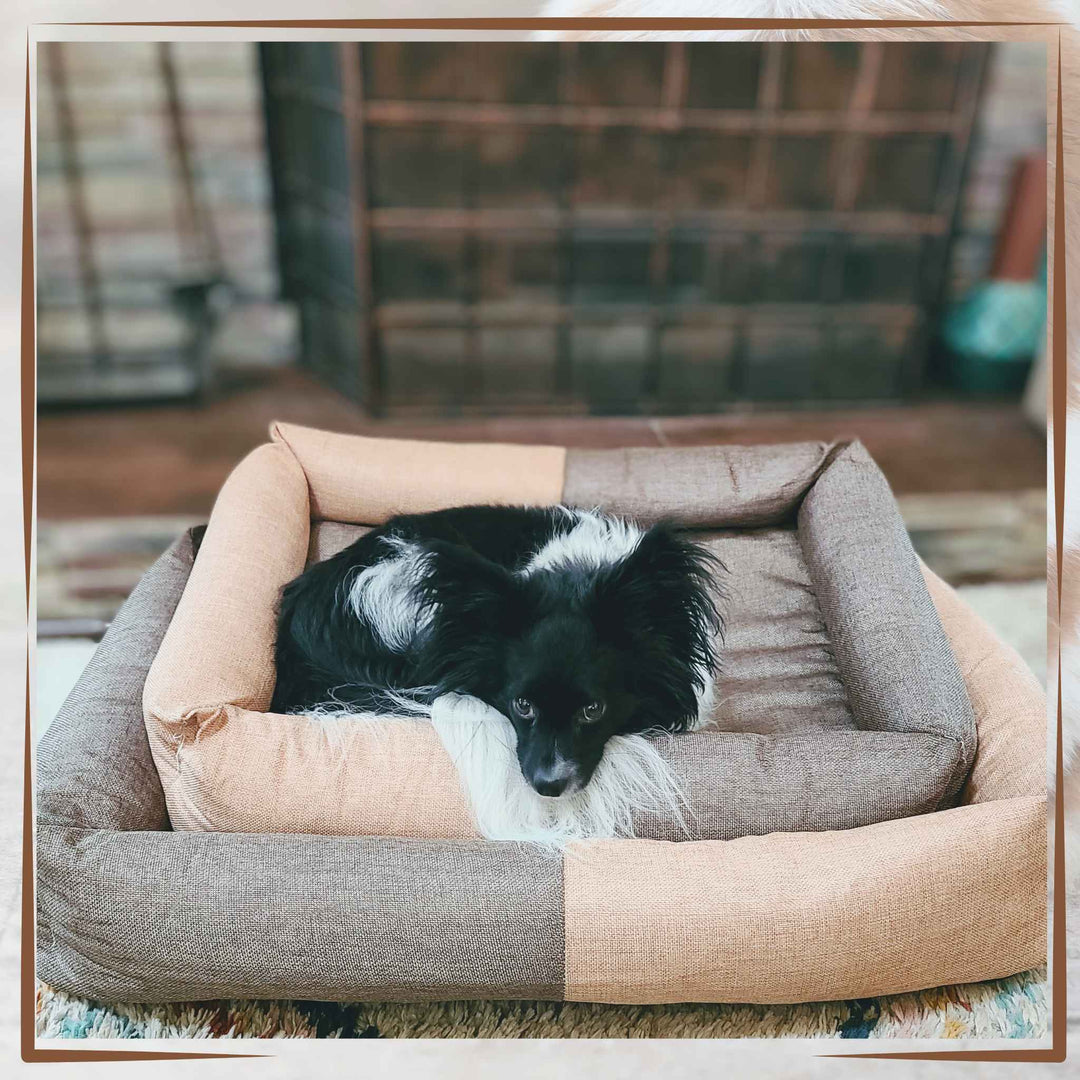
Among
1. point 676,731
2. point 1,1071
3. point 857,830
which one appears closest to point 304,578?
point 676,731

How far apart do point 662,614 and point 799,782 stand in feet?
0.98

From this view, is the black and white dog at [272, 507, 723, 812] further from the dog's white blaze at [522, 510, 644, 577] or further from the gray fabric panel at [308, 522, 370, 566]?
the gray fabric panel at [308, 522, 370, 566]

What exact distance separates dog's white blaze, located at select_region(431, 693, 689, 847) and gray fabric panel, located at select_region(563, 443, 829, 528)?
0.70 metres

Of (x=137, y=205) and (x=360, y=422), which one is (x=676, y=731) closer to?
(x=360, y=422)

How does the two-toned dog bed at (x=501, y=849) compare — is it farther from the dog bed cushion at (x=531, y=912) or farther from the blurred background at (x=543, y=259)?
the blurred background at (x=543, y=259)

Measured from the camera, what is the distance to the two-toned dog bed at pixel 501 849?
1.20 m

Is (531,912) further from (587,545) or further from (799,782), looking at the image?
(587,545)

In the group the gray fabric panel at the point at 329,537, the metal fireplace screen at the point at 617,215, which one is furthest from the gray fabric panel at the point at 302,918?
the metal fireplace screen at the point at 617,215

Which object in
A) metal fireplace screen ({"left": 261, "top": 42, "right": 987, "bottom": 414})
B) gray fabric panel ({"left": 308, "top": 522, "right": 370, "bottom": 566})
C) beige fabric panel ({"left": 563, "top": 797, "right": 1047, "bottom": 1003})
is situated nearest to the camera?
beige fabric panel ({"left": 563, "top": 797, "right": 1047, "bottom": 1003})

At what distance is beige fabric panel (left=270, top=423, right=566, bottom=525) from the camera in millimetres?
1963

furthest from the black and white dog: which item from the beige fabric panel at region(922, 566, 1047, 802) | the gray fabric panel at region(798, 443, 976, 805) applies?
the beige fabric panel at region(922, 566, 1047, 802)

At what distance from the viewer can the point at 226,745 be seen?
1323mm

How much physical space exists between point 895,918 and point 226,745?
0.88 metres

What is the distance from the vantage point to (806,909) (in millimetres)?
1188
